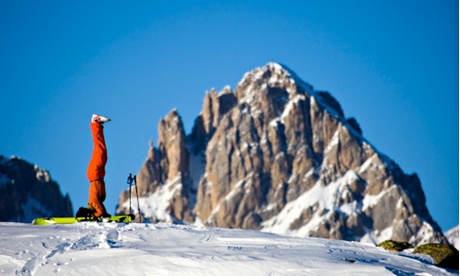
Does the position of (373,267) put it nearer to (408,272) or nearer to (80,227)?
(408,272)

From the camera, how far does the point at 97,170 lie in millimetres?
A: 31766

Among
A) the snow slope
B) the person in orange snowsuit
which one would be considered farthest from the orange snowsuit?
the snow slope

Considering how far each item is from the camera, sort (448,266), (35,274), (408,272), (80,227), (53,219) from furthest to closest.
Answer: (53,219) → (80,227) → (448,266) → (408,272) → (35,274)

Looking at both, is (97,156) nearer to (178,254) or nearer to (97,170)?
(97,170)

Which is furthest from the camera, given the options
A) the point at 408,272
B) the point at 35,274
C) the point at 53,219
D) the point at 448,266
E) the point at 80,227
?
the point at 53,219

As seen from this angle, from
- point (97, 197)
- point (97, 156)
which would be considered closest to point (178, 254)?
point (97, 197)

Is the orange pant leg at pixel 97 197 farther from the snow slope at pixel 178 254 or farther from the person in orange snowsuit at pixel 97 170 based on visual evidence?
the snow slope at pixel 178 254

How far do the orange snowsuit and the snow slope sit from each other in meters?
2.27

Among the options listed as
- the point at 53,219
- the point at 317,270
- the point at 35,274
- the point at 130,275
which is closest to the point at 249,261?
the point at 317,270

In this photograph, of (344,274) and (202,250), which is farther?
(202,250)

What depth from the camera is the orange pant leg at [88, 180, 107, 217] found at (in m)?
31.7

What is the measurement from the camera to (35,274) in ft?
73.7

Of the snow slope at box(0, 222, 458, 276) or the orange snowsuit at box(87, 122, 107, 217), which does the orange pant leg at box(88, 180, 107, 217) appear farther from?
the snow slope at box(0, 222, 458, 276)

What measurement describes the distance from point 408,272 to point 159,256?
6945 millimetres
